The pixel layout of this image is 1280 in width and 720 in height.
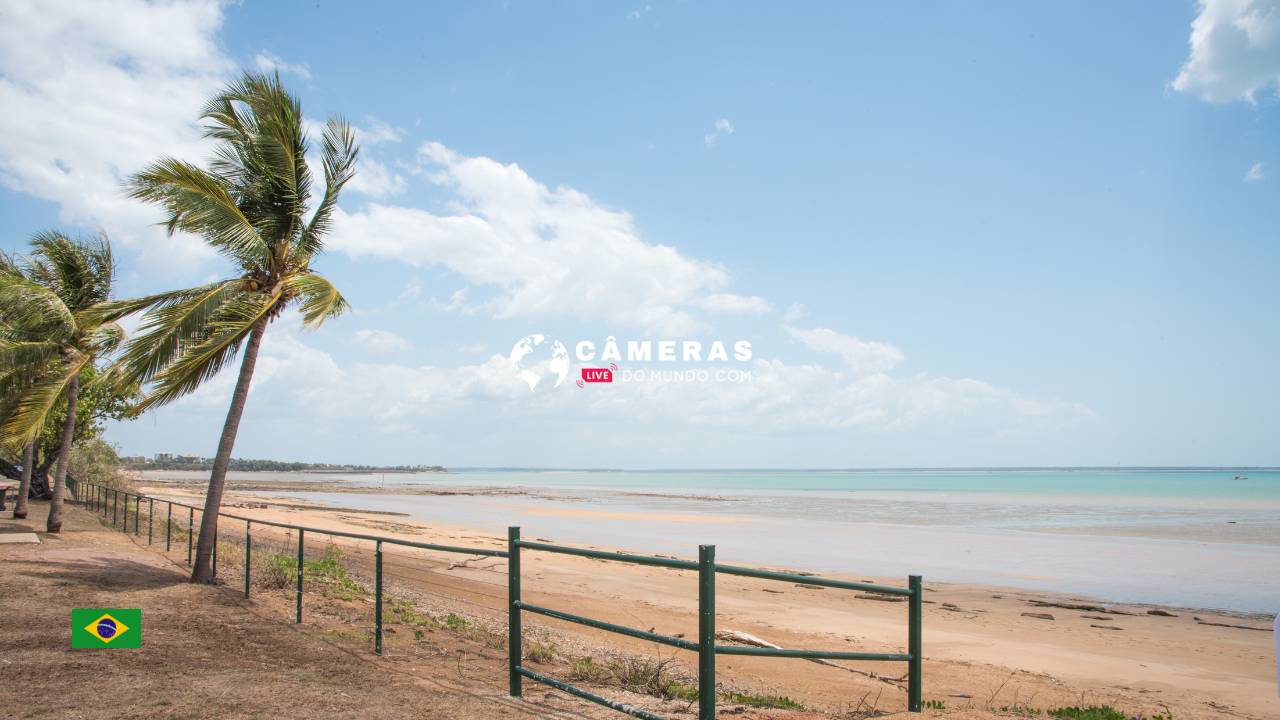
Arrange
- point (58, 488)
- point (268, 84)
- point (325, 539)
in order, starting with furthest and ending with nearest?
point (325, 539)
point (58, 488)
point (268, 84)

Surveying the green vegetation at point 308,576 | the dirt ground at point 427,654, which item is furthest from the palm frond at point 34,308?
the green vegetation at point 308,576

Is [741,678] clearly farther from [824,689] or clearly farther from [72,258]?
[72,258]

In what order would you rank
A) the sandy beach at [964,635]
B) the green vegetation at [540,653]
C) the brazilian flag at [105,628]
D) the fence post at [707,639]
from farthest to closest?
1. the sandy beach at [964,635]
2. the green vegetation at [540,653]
3. the brazilian flag at [105,628]
4. the fence post at [707,639]

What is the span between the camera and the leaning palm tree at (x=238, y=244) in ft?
42.3

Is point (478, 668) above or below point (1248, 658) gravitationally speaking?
above

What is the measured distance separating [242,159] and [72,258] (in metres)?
9.51

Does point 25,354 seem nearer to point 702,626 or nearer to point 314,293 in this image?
point 314,293

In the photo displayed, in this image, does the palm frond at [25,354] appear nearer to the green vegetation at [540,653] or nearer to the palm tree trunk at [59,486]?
the palm tree trunk at [59,486]

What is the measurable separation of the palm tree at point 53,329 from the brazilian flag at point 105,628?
10.6m

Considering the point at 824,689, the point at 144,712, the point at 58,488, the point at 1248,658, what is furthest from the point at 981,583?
the point at 58,488

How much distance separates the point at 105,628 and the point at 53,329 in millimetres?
14680

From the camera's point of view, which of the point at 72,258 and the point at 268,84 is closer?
the point at 268,84

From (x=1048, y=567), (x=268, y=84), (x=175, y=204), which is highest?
(x=268, y=84)

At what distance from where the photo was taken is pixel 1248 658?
12.3m
